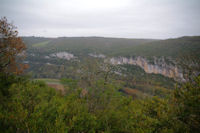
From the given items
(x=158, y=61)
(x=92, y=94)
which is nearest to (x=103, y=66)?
(x=92, y=94)

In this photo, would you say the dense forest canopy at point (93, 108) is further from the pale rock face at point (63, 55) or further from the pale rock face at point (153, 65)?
the pale rock face at point (63, 55)

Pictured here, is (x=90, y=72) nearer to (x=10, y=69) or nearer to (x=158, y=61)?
(x=10, y=69)

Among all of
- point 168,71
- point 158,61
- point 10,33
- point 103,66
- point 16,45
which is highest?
point 10,33

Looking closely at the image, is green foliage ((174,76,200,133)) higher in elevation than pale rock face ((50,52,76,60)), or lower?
higher

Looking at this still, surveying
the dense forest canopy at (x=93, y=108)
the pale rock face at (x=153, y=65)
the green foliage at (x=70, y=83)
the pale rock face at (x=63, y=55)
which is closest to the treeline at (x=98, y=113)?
the dense forest canopy at (x=93, y=108)

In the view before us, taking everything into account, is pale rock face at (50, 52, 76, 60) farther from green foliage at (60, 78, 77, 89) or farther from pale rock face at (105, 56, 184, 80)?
green foliage at (60, 78, 77, 89)

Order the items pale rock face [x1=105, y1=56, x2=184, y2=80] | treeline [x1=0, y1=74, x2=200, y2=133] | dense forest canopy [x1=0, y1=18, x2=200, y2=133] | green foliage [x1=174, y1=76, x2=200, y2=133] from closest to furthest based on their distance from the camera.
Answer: green foliage [x1=174, y1=76, x2=200, y2=133]
treeline [x1=0, y1=74, x2=200, y2=133]
dense forest canopy [x1=0, y1=18, x2=200, y2=133]
pale rock face [x1=105, y1=56, x2=184, y2=80]

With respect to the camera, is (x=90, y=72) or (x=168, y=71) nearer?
(x=90, y=72)

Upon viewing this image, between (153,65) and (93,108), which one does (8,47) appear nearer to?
(93,108)

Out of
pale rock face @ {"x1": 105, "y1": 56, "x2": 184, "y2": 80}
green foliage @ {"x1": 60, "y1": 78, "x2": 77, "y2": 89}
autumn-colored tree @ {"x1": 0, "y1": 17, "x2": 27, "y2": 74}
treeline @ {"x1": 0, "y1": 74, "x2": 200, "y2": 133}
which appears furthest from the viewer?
pale rock face @ {"x1": 105, "y1": 56, "x2": 184, "y2": 80}

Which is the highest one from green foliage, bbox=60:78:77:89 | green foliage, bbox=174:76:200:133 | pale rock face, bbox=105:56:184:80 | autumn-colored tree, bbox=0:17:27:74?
autumn-colored tree, bbox=0:17:27:74

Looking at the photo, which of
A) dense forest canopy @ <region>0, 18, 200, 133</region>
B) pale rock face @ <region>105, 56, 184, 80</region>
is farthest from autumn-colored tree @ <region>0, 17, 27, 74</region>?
pale rock face @ <region>105, 56, 184, 80</region>
